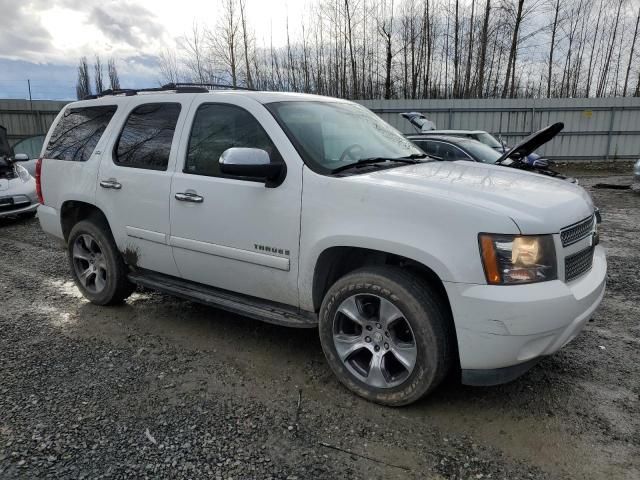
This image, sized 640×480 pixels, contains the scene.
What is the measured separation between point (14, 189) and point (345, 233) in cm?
842

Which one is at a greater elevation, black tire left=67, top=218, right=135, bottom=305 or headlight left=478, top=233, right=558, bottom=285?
headlight left=478, top=233, right=558, bottom=285

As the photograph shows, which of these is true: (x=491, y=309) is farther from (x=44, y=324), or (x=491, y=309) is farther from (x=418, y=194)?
(x=44, y=324)

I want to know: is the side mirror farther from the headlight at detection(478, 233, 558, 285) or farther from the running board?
the headlight at detection(478, 233, 558, 285)

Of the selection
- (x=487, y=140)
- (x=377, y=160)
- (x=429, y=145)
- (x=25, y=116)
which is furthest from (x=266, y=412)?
(x=25, y=116)

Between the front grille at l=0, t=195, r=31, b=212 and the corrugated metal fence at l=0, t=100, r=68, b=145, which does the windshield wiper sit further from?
the corrugated metal fence at l=0, t=100, r=68, b=145

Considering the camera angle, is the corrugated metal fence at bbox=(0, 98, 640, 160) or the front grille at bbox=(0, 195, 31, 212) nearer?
the front grille at bbox=(0, 195, 31, 212)

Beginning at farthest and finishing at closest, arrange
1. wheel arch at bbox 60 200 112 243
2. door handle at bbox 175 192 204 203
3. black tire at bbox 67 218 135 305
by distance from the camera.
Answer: wheel arch at bbox 60 200 112 243
black tire at bbox 67 218 135 305
door handle at bbox 175 192 204 203

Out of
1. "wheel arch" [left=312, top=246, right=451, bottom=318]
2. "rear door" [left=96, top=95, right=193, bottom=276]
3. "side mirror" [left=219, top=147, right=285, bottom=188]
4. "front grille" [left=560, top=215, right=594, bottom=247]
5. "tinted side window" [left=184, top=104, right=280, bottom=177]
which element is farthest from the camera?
"rear door" [left=96, top=95, right=193, bottom=276]

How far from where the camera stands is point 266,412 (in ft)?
9.58

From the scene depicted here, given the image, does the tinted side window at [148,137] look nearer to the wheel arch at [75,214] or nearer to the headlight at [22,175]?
the wheel arch at [75,214]

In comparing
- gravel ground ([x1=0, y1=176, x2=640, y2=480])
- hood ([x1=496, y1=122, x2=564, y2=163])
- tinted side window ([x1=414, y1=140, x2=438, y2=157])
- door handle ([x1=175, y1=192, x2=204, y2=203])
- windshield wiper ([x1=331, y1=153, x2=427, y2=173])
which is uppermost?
hood ([x1=496, y1=122, x2=564, y2=163])

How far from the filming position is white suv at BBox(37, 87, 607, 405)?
2.54 meters

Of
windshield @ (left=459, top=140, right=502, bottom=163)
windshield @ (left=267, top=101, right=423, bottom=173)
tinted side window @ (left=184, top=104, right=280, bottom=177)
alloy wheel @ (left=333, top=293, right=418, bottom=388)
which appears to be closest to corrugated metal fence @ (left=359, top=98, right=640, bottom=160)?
windshield @ (left=459, top=140, right=502, bottom=163)

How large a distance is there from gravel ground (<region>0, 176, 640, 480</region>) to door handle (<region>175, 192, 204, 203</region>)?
3.77ft
